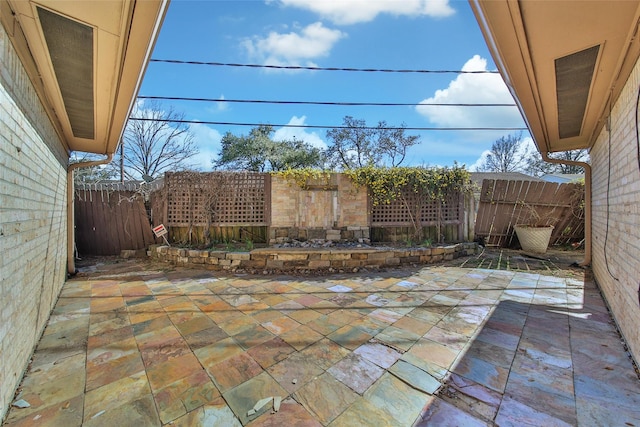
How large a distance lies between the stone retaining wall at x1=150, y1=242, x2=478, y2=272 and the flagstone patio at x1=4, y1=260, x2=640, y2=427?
3.95 feet

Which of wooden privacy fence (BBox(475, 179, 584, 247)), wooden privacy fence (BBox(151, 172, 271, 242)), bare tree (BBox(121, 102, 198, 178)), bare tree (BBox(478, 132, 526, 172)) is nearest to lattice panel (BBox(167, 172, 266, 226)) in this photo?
wooden privacy fence (BBox(151, 172, 271, 242))

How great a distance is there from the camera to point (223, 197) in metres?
5.46

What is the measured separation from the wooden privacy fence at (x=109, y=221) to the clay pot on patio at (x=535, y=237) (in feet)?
28.1

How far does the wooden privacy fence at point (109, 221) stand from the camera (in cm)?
582

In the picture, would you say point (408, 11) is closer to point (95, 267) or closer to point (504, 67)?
point (504, 67)

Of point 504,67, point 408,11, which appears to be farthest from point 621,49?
point 408,11

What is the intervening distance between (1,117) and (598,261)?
641cm

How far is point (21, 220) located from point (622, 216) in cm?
518

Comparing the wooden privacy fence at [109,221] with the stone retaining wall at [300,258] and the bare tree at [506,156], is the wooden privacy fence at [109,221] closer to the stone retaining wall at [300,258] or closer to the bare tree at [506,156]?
the stone retaining wall at [300,258]

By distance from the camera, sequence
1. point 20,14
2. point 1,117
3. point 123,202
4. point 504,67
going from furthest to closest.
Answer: point 123,202, point 504,67, point 20,14, point 1,117

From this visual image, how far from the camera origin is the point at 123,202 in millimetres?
5902

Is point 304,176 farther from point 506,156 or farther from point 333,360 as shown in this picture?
point 506,156

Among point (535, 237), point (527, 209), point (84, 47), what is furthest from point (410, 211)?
point (84, 47)

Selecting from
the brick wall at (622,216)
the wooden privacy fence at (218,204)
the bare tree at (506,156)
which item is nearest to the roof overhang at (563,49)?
the brick wall at (622,216)
